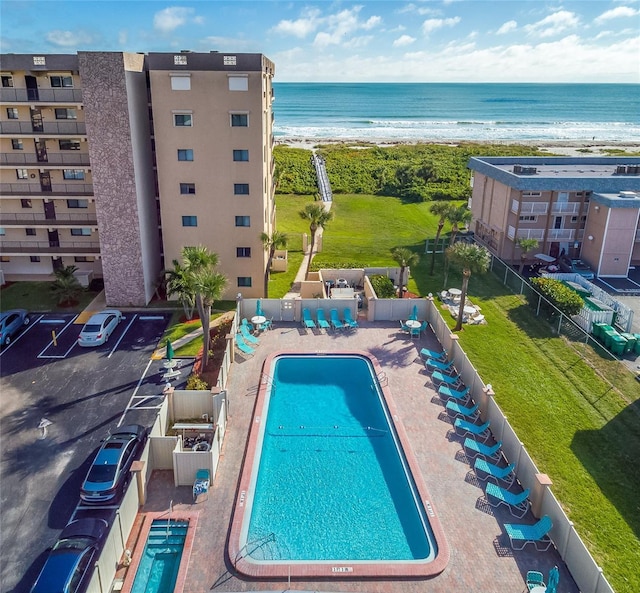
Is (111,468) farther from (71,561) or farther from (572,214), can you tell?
(572,214)

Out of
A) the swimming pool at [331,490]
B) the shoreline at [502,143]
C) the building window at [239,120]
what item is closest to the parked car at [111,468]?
the swimming pool at [331,490]

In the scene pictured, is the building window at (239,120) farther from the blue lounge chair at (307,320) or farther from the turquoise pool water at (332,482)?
the turquoise pool water at (332,482)

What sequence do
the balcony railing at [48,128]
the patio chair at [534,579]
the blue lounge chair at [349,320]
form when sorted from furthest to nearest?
the balcony railing at [48,128] → the blue lounge chair at [349,320] → the patio chair at [534,579]

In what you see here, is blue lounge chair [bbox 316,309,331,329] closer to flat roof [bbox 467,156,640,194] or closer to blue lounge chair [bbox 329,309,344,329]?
blue lounge chair [bbox 329,309,344,329]

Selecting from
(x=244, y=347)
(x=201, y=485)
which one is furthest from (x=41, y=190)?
(x=201, y=485)

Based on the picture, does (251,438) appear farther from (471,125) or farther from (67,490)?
(471,125)

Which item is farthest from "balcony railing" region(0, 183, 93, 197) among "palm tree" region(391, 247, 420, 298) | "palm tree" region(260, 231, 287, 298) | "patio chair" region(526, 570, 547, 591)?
"patio chair" region(526, 570, 547, 591)

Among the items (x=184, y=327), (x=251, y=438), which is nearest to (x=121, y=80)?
(x=184, y=327)
